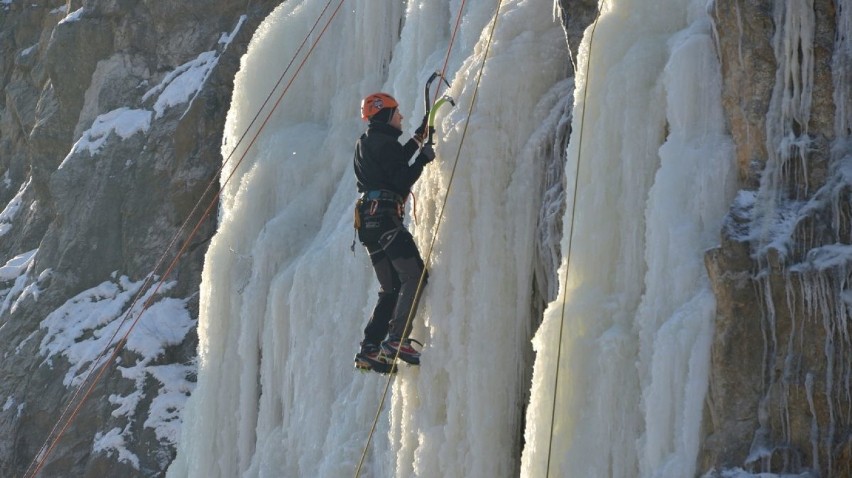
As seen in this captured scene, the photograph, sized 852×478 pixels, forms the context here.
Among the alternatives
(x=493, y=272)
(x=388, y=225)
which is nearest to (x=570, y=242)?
(x=493, y=272)

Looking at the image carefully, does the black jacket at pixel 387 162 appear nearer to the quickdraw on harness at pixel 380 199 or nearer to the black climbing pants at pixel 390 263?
the quickdraw on harness at pixel 380 199

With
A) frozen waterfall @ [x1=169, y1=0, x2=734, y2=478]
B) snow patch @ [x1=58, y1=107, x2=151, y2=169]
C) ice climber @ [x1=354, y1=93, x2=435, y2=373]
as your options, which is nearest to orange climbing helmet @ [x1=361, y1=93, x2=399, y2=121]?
ice climber @ [x1=354, y1=93, x2=435, y2=373]


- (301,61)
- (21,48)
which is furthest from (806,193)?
(21,48)

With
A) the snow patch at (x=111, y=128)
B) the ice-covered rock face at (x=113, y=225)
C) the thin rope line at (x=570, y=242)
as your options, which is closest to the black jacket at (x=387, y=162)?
the thin rope line at (x=570, y=242)

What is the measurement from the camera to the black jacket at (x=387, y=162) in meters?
8.41

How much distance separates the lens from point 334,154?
40.7 feet

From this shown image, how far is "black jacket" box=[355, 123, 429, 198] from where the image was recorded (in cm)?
841

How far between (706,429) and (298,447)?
4.70 m

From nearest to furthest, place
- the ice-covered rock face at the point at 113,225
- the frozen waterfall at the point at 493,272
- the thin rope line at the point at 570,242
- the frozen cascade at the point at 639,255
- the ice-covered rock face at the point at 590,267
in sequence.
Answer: the ice-covered rock face at the point at 590,267, the frozen cascade at the point at 639,255, the frozen waterfall at the point at 493,272, the thin rope line at the point at 570,242, the ice-covered rock face at the point at 113,225

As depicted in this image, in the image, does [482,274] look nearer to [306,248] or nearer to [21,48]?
[306,248]

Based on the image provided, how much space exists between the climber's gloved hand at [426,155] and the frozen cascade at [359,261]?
0.65 ft

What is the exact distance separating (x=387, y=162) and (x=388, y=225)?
0.40 meters

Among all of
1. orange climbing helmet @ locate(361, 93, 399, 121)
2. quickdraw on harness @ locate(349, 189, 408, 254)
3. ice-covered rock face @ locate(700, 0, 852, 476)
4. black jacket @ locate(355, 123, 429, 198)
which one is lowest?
ice-covered rock face @ locate(700, 0, 852, 476)

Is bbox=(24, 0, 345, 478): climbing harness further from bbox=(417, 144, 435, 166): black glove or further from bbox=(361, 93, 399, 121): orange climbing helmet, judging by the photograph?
bbox=(417, 144, 435, 166): black glove
